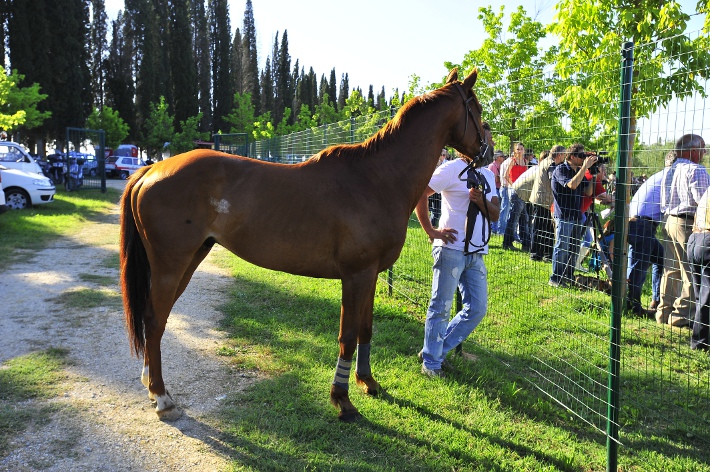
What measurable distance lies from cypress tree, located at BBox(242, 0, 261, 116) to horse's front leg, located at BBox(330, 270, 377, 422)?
7205cm

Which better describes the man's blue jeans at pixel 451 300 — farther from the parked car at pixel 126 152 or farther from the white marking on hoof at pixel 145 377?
the parked car at pixel 126 152

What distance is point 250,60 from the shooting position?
72.9 metres

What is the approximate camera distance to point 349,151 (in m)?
4.20

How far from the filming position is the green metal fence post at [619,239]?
3121 millimetres

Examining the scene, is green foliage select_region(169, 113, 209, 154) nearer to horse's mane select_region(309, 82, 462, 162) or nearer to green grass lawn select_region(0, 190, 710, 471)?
green grass lawn select_region(0, 190, 710, 471)

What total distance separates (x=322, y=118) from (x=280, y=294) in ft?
186

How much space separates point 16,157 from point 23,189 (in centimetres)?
416

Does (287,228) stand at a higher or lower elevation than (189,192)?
lower

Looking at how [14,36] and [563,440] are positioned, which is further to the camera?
[14,36]

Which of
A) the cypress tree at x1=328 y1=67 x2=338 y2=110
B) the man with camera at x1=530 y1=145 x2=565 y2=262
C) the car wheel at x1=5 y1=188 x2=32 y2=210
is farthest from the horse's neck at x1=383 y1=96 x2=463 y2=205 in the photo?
the cypress tree at x1=328 y1=67 x2=338 y2=110

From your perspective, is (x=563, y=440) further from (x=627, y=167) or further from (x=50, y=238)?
(x=50, y=238)

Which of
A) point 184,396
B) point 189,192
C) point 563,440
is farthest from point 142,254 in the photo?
point 563,440

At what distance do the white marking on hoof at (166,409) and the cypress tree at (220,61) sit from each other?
60931 millimetres

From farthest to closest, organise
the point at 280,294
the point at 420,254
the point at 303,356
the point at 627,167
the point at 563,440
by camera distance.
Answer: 1. the point at 420,254
2. the point at 280,294
3. the point at 303,356
4. the point at 563,440
5. the point at 627,167
